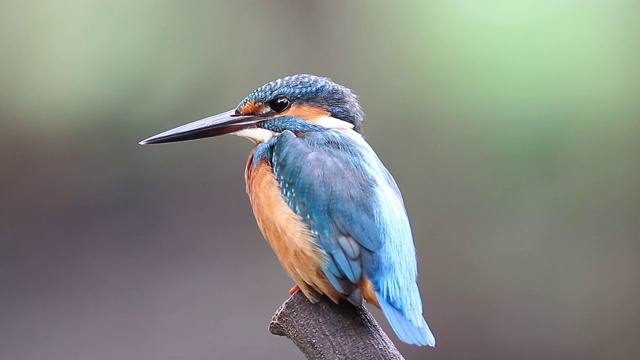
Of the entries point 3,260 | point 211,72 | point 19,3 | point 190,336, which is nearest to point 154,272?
point 190,336

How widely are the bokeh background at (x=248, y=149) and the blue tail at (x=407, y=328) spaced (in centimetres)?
155

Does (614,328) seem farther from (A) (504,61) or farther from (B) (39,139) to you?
(B) (39,139)

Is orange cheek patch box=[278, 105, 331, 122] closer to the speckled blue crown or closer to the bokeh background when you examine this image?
the speckled blue crown

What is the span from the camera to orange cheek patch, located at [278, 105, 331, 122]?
4.59 ft

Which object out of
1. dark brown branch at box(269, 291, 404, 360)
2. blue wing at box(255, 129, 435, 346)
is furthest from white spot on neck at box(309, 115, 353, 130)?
dark brown branch at box(269, 291, 404, 360)

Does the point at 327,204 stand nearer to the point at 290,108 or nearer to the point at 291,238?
the point at 291,238

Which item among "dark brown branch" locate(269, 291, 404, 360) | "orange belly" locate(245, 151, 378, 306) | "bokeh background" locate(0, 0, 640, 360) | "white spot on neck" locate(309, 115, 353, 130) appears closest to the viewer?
"dark brown branch" locate(269, 291, 404, 360)

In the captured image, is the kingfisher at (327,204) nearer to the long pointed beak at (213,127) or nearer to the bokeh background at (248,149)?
the long pointed beak at (213,127)

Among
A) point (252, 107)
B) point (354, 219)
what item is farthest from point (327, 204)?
point (252, 107)

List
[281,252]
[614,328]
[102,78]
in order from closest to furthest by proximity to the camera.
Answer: [281,252]
[102,78]
[614,328]

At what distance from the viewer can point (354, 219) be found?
3.85 feet

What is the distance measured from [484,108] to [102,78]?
1.33 metres

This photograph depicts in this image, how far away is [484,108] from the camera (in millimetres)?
2697

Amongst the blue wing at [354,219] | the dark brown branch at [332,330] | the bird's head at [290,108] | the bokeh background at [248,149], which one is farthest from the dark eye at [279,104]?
the bokeh background at [248,149]
